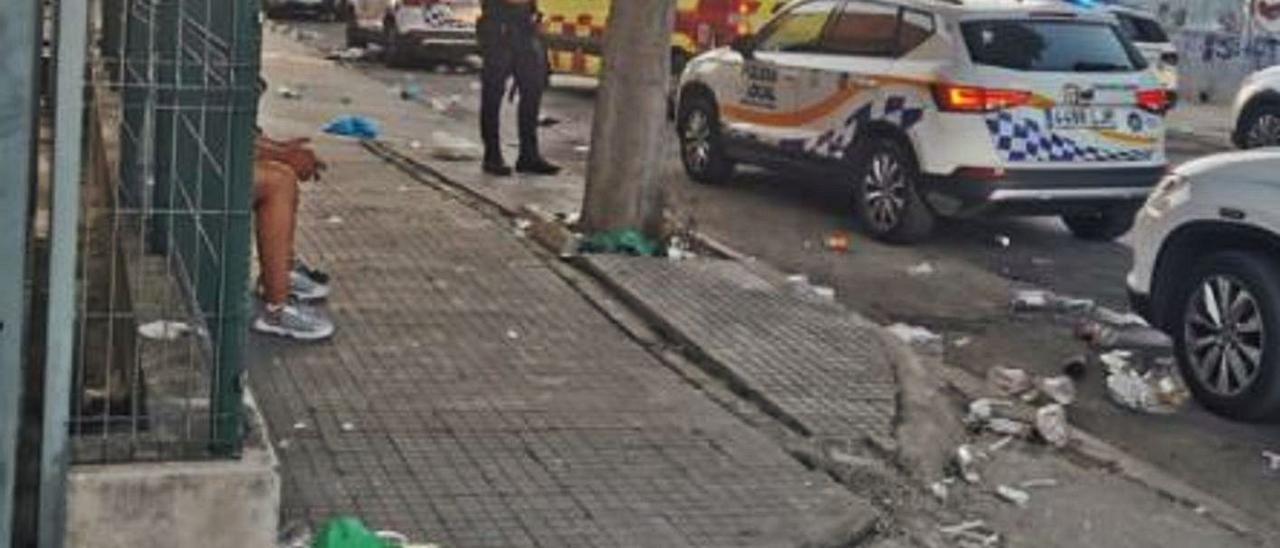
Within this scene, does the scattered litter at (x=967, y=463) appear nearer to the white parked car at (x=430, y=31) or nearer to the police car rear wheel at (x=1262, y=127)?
the police car rear wheel at (x=1262, y=127)

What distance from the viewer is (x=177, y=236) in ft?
16.1

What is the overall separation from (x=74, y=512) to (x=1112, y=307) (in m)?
7.29

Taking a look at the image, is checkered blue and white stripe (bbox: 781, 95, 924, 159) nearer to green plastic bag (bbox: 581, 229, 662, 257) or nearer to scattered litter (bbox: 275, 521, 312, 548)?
green plastic bag (bbox: 581, 229, 662, 257)

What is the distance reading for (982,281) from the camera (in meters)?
10.9

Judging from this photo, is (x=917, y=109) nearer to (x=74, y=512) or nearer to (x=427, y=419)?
(x=427, y=419)

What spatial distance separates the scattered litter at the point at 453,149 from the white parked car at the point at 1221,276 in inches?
268

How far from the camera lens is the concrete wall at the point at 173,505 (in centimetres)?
414

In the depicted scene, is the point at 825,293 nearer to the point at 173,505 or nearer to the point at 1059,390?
the point at 1059,390

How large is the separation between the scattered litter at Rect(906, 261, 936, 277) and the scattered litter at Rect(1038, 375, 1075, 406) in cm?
288

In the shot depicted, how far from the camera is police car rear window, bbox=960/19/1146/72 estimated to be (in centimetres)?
1166

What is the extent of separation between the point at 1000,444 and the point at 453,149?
806cm

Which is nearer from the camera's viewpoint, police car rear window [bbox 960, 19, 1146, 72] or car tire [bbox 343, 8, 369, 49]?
police car rear window [bbox 960, 19, 1146, 72]

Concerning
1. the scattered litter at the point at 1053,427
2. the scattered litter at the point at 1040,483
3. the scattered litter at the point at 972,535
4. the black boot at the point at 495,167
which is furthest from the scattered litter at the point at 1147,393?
A: the black boot at the point at 495,167

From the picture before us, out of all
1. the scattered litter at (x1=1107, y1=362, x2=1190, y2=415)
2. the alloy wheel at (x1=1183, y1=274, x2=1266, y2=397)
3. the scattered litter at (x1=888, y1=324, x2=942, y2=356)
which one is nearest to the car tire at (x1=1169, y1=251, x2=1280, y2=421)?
the alloy wheel at (x1=1183, y1=274, x2=1266, y2=397)
